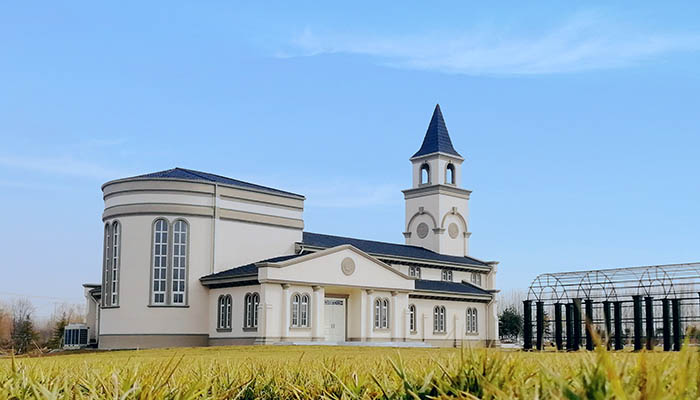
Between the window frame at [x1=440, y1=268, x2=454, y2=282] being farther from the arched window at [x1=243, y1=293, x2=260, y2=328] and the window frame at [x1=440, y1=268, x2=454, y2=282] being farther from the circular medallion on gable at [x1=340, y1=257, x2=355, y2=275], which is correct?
the arched window at [x1=243, y1=293, x2=260, y2=328]

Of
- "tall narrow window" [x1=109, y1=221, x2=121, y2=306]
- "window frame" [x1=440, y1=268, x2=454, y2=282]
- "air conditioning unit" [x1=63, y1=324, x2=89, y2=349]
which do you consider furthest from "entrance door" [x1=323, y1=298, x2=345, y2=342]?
"air conditioning unit" [x1=63, y1=324, x2=89, y2=349]

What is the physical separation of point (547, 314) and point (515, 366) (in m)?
55.4

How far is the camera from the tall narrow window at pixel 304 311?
128 feet

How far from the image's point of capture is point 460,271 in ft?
177

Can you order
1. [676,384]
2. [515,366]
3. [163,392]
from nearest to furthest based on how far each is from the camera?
[676,384]
[163,392]
[515,366]

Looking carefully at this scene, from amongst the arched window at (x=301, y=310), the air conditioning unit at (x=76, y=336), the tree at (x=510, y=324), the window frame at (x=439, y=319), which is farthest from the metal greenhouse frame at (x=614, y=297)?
the air conditioning unit at (x=76, y=336)

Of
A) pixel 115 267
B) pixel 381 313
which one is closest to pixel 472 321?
pixel 381 313

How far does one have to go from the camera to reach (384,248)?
49.8 metres

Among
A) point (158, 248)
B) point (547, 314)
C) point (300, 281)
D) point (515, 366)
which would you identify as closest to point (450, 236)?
point (547, 314)

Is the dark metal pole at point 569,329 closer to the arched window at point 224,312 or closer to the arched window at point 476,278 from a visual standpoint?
the arched window at point 476,278

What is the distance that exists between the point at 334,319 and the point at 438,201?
15.9 meters

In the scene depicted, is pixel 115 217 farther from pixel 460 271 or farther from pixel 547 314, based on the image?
pixel 547 314

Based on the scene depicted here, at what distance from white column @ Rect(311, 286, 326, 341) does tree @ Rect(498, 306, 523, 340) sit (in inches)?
1137

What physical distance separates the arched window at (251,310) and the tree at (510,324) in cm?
3162
